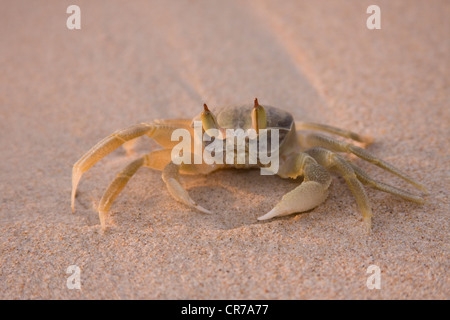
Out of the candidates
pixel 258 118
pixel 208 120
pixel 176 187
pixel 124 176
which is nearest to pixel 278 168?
pixel 258 118

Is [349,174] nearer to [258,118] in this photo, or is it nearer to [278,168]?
[278,168]

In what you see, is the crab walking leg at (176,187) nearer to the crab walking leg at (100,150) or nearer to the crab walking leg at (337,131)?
the crab walking leg at (100,150)

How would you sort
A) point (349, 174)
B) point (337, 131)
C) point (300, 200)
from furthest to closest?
point (337, 131) < point (349, 174) < point (300, 200)

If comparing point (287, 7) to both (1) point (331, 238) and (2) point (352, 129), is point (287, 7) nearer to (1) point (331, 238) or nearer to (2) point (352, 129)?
(2) point (352, 129)

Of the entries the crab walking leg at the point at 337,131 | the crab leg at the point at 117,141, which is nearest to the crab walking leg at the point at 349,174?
the crab walking leg at the point at 337,131

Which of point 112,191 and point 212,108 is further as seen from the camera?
point 212,108
